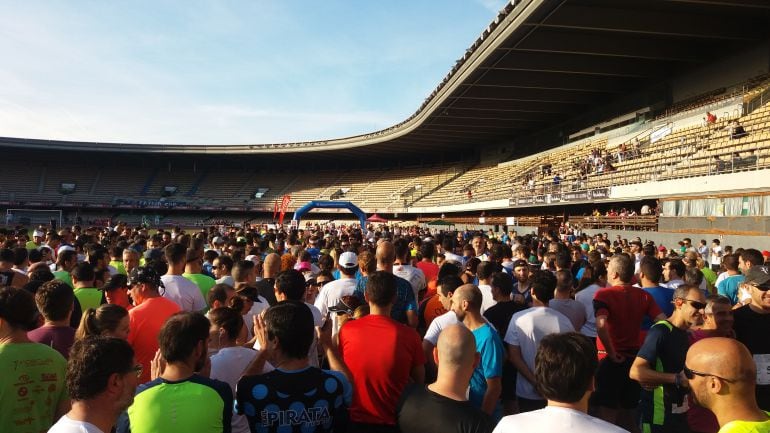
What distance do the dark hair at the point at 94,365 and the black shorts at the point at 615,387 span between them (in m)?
3.91

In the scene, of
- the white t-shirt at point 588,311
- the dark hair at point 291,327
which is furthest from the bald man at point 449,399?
the white t-shirt at point 588,311

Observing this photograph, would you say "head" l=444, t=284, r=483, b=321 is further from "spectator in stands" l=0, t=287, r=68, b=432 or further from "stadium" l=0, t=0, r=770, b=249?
"stadium" l=0, t=0, r=770, b=249

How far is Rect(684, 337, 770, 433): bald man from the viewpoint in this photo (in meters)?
2.15

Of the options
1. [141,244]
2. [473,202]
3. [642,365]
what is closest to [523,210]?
[473,202]

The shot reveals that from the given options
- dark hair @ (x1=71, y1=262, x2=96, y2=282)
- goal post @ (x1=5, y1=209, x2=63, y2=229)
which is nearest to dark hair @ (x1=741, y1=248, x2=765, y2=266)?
dark hair @ (x1=71, y1=262, x2=96, y2=282)

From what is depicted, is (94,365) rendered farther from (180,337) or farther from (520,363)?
(520,363)

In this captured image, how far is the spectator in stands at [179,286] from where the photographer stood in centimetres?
522

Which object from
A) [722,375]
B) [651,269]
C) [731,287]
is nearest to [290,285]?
[722,375]

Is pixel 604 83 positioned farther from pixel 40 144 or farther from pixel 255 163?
pixel 40 144

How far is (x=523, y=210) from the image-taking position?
110 feet

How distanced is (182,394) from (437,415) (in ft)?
4.09

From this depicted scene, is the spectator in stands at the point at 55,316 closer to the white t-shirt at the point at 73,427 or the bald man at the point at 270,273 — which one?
the white t-shirt at the point at 73,427

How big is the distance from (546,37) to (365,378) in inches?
836

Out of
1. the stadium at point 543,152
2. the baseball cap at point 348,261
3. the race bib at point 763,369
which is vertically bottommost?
the race bib at point 763,369
